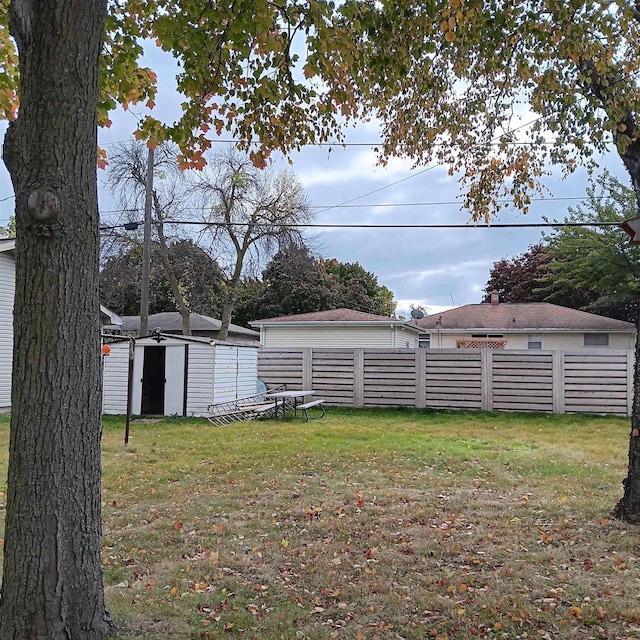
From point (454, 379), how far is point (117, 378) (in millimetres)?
7819

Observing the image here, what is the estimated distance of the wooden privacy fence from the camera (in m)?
12.0

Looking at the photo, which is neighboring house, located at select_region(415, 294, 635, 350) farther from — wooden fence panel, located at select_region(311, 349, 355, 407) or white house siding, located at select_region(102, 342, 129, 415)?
white house siding, located at select_region(102, 342, 129, 415)

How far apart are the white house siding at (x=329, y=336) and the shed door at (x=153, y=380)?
8.06 meters

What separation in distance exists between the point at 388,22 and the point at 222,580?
4.19 meters

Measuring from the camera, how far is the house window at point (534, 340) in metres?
19.5

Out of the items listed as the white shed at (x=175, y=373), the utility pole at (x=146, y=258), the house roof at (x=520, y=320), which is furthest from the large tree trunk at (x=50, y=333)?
the house roof at (x=520, y=320)

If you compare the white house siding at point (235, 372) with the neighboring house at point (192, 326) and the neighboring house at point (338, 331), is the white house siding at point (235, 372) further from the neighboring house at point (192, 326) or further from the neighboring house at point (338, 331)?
the neighboring house at point (192, 326)

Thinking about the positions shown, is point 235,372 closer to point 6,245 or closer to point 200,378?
point 200,378

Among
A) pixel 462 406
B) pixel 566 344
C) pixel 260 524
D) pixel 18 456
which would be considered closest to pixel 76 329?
pixel 18 456

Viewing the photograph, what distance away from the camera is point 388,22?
4.19 meters

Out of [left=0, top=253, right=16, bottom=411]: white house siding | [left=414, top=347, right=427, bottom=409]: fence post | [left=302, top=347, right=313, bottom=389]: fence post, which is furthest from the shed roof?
[left=414, top=347, right=427, bottom=409]: fence post

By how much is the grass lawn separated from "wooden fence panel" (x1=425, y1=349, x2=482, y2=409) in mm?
4679

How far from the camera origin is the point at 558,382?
1227 cm

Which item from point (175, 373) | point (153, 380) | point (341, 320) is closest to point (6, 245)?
point (153, 380)
